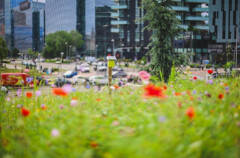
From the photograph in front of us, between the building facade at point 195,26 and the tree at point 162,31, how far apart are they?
46.1 metres

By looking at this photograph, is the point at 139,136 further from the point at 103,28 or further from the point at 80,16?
the point at 80,16

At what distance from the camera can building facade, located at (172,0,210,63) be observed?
60344 mm

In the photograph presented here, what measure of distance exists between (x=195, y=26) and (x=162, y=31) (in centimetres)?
5356

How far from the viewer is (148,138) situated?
8.70 feet

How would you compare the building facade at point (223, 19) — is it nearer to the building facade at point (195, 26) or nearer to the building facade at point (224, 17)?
the building facade at point (224, 17)

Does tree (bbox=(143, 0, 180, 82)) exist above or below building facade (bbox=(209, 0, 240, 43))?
below

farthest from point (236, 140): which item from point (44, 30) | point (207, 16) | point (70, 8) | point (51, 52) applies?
point (44, 30)

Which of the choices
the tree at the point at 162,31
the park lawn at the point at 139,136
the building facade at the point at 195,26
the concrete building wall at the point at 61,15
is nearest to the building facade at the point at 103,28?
the concrete building wall at the point at 61,15

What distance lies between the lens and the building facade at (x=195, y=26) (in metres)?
60.3

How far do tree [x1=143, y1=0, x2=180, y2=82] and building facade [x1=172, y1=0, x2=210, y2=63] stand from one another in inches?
1814

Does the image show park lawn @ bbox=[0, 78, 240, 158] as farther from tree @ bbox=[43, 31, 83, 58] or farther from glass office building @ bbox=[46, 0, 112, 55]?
glass office building @ bbox=[46, 0, 112, 55]

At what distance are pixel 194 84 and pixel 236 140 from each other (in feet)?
9.53

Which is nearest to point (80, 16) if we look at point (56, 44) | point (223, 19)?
point (56, 44)

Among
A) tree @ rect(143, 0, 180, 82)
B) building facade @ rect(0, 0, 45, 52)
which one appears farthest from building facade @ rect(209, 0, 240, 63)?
building facade @ rect(0, 0, 45, 52)
